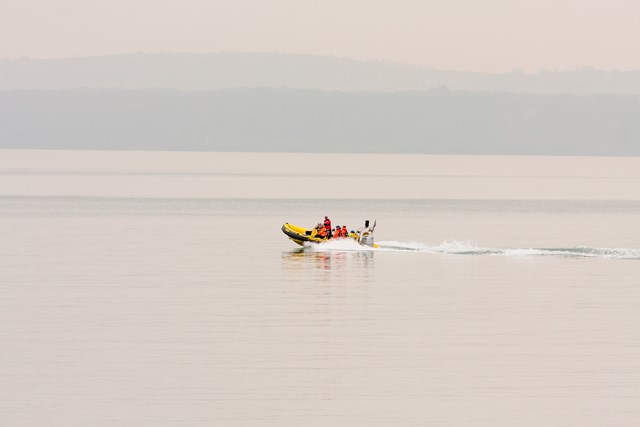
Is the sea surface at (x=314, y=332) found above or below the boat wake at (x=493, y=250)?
below

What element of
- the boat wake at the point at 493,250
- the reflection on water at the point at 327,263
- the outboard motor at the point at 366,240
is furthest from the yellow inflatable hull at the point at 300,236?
Answer: the outboard motor at the point at 366,240

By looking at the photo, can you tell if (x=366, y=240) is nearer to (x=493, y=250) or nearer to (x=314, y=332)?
(x=493, y=250)

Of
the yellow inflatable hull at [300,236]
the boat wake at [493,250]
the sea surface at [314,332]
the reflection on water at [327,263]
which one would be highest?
the yellow inflatable hull at [300,236]

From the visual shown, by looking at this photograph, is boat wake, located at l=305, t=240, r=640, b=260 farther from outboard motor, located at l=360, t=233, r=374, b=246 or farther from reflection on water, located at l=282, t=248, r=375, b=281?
reflection on water, located at l=282, t=248, r=375, b=281

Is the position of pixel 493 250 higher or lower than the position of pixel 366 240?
lower

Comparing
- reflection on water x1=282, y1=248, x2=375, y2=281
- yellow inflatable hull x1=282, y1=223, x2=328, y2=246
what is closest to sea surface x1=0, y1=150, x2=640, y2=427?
reflection on water x1=282, y1=248, x2=375, y2=281

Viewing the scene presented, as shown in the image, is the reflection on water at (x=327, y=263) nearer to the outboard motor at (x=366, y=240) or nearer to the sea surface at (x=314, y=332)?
the sea surface at (x=314, y=332)

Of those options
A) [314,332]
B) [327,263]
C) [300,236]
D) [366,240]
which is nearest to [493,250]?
[366,240]

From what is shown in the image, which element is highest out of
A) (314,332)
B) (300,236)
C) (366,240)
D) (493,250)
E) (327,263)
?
(300,236)

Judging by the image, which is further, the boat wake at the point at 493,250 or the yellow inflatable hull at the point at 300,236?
the yellow inflatable hull at the point at 300,236

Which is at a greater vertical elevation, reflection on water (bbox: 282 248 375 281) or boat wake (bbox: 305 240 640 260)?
boat wake (bbox: 305 240 640 260)

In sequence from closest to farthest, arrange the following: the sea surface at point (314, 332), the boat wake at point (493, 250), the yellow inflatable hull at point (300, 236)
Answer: the sea surface at point (314, 332)
the boat wake at point (493, 250)
the yellow inflatable hull at point (300, 236)

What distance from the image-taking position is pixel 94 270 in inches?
2238

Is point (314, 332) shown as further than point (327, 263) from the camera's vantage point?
No
